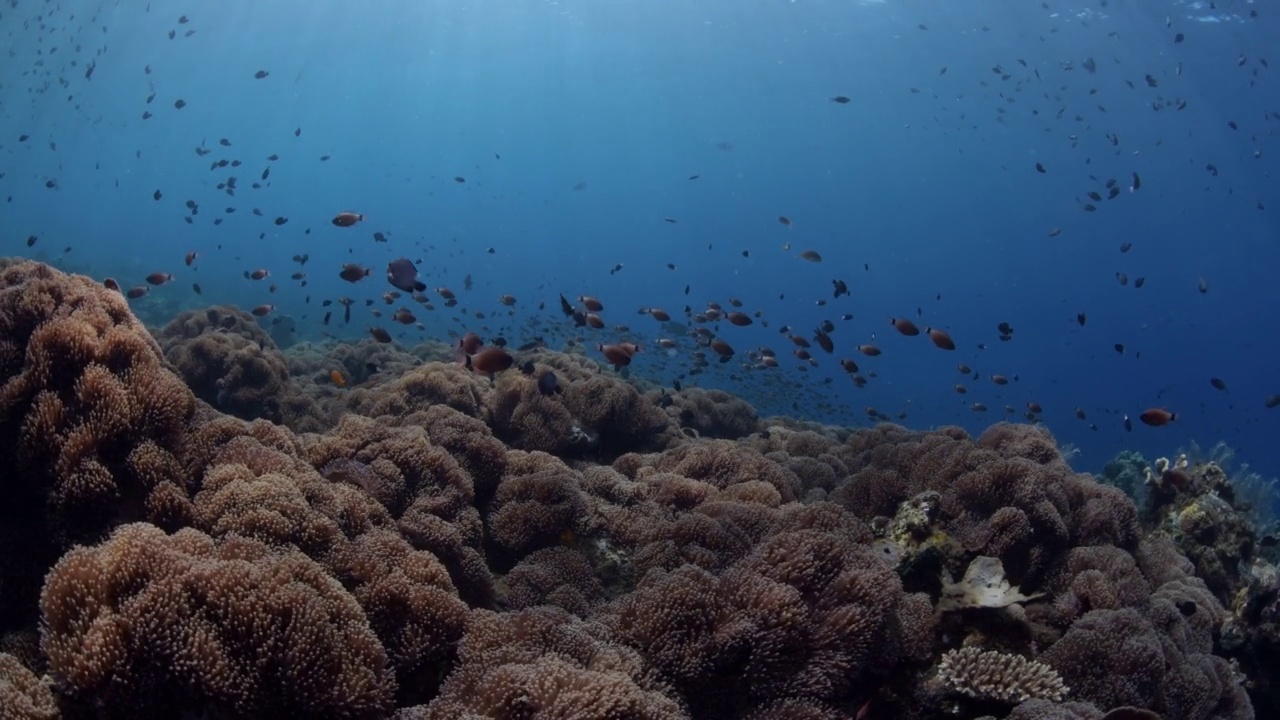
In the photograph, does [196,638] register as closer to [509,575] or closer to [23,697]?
[23,697]

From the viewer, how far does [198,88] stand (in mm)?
96062

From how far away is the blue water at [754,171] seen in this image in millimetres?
43750

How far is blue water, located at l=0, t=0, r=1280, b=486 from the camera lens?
43.8 metres

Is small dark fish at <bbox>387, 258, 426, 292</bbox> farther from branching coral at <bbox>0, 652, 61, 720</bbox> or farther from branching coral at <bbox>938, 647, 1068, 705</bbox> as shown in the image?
branching coral at <bbox>938, 647, 1068, 705</bbox>

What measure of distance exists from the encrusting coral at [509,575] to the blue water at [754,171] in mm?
10661

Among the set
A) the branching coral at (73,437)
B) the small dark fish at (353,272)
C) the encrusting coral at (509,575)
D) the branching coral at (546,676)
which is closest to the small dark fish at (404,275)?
the small dark fish at (353,272)

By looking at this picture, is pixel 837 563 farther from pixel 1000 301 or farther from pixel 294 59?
pixel 1000 301

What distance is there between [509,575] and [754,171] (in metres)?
125

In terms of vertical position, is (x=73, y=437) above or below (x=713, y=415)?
above

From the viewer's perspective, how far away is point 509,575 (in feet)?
16.5

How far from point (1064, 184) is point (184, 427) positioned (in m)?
103

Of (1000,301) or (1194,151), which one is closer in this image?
(1194,151)

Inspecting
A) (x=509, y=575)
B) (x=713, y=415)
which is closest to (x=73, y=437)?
(x=509, y=575)

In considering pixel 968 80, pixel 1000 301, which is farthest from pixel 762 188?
pixel 968 80
